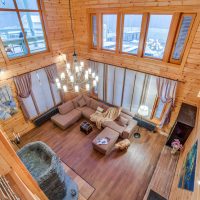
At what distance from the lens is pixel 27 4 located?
490cm

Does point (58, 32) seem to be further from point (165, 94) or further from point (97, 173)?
point (97, 173)

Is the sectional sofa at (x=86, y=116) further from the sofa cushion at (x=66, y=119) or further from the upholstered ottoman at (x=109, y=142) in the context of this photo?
the upholstered ottoman at (x=109, y=142)

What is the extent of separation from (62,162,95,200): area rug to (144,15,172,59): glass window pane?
4.92 m

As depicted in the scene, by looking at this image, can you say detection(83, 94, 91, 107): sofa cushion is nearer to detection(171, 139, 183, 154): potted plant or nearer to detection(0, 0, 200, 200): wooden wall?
detection(0, 0, 200, 200): wooden wall

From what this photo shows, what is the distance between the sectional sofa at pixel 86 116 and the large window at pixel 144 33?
2.63 meters

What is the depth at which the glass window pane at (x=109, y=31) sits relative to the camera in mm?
5380

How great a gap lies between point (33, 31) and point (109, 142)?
5.15 meters

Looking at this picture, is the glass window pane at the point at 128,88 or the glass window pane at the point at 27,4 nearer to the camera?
the glass window pane at the point at 27,4

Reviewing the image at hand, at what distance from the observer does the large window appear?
421 cm

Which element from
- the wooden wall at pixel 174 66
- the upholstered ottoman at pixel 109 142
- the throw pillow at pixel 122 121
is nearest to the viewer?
the wooden wall at pixel 174 66

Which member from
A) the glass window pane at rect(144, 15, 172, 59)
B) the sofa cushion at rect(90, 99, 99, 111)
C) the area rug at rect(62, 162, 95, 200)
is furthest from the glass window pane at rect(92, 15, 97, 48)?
the area rug at rect(62, 162, 95, 200)

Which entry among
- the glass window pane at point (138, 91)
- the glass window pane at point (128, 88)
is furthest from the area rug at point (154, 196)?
the glass window pane at point (128, 88)

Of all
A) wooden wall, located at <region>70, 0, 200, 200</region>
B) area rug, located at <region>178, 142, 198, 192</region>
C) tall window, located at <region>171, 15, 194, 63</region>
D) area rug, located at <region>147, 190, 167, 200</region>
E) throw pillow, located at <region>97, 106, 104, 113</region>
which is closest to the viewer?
area rug, located at <region>178, 142, 198, 192</region>

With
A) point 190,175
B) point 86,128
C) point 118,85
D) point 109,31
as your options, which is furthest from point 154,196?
point 109,31
